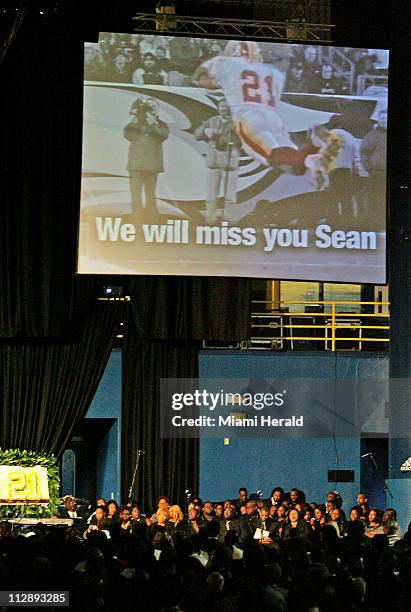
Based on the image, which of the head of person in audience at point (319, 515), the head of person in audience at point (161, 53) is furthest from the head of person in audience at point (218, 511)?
the head of person in audience at point (161, 53)

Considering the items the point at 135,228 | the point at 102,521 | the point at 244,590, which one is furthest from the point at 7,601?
the point at 135,228

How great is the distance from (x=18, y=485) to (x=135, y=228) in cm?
295

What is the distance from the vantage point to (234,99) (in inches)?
559

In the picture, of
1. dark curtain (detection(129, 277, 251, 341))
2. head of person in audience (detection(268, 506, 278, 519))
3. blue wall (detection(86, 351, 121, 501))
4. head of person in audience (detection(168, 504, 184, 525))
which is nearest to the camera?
head of person in audience (detection(168, 504, 184, 525))

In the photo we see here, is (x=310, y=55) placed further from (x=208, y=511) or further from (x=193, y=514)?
(x=193, y=514)

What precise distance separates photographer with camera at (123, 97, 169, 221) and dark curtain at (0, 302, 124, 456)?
1.61m

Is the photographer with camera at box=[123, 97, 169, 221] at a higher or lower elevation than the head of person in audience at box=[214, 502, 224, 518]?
higher

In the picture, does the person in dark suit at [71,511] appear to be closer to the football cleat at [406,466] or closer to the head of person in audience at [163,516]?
the head of person in audience at [163,516]

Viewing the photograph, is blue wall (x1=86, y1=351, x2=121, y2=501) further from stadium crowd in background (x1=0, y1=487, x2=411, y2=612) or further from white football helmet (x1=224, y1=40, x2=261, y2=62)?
stadium crowd in background (x1=0, y1=487, x2=411, y2=612)

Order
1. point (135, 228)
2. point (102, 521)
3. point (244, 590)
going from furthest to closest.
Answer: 1. point (135, 228)
2. point (102, 521)
3. point (244, 590)

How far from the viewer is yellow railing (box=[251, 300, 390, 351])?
15.9 metres

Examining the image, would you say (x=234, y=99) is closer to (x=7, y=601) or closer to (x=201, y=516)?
(x=201, y=516)
